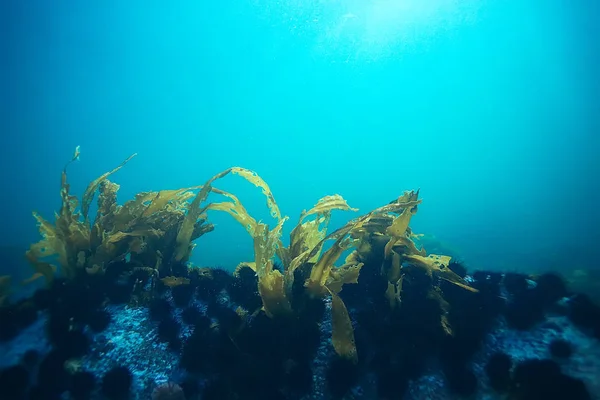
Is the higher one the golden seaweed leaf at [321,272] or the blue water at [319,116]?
the blue water at [319,116]

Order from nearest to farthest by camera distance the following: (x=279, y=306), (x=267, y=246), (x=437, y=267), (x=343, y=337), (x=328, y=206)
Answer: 1. (x=343, y=337)
2. (x=279, y=306)
3. (x=437, y=267)
4. (x=267, y=246)
5. (x=328, y=206)

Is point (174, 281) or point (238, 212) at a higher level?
point (238, 212)

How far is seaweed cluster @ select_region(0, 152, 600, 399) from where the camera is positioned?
1.88m

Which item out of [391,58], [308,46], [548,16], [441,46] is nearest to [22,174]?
[308,46]

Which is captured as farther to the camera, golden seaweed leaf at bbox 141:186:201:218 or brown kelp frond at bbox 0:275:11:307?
golden seaweed leaf at bbox 141:186:201:218

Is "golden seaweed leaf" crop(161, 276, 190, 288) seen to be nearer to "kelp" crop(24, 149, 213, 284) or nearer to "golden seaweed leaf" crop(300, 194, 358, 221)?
"kelp" crop(24, 149, 213, 284)

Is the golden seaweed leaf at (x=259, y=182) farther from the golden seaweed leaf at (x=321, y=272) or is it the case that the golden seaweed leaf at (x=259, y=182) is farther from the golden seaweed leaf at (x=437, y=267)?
the golden seaweed leaf at (x=437, y=267)

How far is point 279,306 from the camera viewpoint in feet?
6.98

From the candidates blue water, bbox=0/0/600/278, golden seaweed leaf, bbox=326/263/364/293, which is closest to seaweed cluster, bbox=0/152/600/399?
golden seaweed leaf, bbox=326/263/364/293

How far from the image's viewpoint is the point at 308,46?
109 meters

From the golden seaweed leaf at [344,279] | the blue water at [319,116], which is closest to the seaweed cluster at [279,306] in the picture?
the golden seaweed leaf at [344,279]

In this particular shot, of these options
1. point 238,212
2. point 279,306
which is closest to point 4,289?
point 238,212

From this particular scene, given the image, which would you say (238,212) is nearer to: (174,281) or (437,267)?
(174,281)

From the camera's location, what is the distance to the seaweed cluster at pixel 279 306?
1.88 meters
